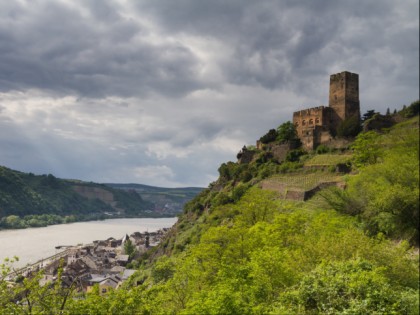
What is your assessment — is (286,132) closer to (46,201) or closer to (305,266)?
(305,266)

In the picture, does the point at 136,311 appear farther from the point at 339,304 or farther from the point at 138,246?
the point at 138,246

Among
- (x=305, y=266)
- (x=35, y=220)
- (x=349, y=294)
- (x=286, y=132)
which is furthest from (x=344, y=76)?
(x=35, y=220)

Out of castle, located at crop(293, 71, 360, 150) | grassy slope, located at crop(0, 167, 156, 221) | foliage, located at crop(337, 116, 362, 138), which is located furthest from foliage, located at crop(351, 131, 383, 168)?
grassy slope, located at crop(0, 167, 156, 221)

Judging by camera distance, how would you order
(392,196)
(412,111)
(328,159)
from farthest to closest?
(412,111), (328,159), (392,196)

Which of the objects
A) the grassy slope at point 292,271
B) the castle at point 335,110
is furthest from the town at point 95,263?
the grassy slope at point 292,271

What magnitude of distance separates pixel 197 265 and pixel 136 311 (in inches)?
264

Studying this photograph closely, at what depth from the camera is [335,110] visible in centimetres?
5216

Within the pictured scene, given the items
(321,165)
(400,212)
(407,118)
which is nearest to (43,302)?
(400,212)

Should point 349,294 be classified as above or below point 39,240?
above

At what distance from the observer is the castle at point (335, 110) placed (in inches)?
1965

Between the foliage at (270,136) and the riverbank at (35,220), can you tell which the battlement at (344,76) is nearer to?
the foliage at (270,136)

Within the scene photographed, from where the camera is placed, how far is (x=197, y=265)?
18734 millimetres

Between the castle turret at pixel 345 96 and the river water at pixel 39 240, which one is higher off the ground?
the castle turret at pixel 345 96

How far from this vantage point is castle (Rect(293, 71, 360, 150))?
49906 mm
